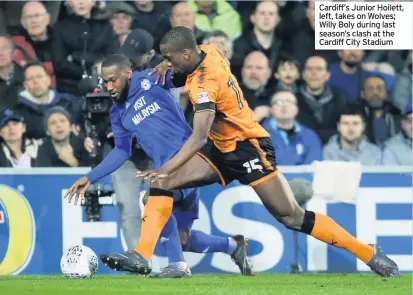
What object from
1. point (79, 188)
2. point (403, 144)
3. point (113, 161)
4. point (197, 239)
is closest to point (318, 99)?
point (403, 144)

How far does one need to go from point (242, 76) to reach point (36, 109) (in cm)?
217

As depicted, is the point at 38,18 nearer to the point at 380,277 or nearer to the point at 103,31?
the point at 103,31

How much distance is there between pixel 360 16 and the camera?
370 inches

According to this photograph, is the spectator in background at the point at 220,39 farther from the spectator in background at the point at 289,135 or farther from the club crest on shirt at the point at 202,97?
the club crest on shirt at the point at 202,97

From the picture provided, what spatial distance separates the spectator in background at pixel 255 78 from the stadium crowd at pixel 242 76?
1cm

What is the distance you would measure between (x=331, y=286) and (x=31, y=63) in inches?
172

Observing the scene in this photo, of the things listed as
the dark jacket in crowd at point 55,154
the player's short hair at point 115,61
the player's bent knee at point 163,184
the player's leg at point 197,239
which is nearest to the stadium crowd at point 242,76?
the dark jacket in crowd at point 55,154

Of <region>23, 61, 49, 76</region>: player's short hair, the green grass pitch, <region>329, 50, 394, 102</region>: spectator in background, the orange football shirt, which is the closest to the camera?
the green grass pitch

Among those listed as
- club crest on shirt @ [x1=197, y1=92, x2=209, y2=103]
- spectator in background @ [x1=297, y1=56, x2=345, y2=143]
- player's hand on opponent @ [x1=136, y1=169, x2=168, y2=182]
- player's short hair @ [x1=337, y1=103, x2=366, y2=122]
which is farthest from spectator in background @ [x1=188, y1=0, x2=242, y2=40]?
player's hand on opponent @ [x1=136, y1=169, x2=168, y2=182]

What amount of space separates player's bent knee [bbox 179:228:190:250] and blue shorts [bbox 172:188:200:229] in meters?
0.04

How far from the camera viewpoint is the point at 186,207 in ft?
27.6

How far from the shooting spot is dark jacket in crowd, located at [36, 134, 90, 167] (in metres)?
9.88

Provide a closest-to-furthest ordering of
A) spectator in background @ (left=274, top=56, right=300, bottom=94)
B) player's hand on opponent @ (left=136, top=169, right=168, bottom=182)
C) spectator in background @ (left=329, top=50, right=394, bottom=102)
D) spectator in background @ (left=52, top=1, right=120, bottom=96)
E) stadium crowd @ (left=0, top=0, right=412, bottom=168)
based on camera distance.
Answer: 1. player's hand on opponent @ (left=136, top=169, right=168, bottom=182)
2. stadium crowd @ (left=0, top=0, right=412, bottom=168)
3. spectator in background @ (left=52, top=1, right=120, bottom=96)
4. spectator in background @ (left=274, top=56, right=300, bottom=94)
5. spectator in background @ (left=329, top=50, right=394, bottom=102)

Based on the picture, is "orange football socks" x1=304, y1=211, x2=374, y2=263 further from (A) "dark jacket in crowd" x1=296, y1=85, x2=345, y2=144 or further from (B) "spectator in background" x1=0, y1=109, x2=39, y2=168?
(B) "spectator in background" x1=0, y1=109, x2=39, y2=168
